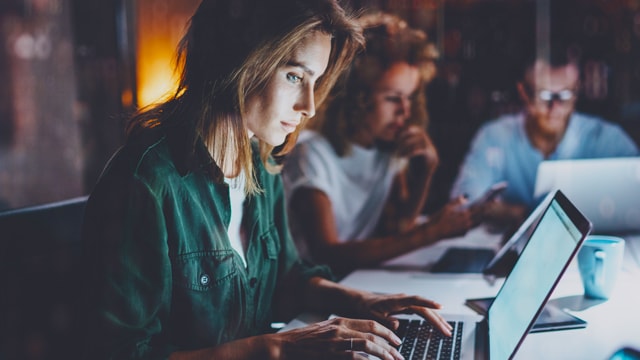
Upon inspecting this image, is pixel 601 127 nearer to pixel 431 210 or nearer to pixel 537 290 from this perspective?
pixel 431 210

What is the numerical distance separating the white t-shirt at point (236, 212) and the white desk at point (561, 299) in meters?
0.20

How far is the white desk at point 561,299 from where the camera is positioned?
1.05m

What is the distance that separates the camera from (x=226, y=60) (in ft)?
3.53

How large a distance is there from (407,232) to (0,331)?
116 centimetres

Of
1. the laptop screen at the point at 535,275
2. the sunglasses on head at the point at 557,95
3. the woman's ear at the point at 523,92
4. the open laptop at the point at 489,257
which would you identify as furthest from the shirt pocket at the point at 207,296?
the woman's ear at the point at 523,92

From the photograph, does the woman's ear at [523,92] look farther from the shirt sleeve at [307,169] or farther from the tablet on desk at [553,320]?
the tablet on desk at [553,320]

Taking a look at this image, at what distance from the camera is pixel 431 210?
3436 mm

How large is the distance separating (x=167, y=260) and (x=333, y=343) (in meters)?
0.30

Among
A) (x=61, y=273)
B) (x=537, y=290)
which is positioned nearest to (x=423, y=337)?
(x=537, y=290)

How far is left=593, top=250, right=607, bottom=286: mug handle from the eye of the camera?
4.20ft

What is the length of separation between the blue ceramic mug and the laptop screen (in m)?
0.28

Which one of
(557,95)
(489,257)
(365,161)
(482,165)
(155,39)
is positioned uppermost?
(155,39)

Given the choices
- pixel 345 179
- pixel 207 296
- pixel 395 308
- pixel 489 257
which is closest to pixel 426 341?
pixel 395 308

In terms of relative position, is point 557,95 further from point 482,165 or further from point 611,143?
point 482,165
